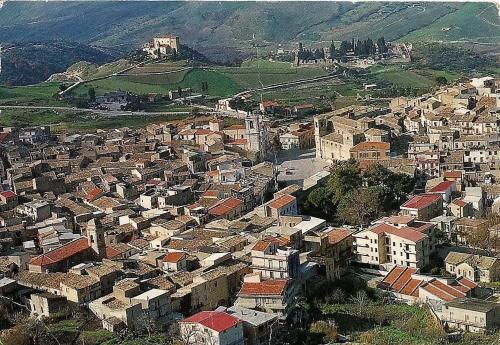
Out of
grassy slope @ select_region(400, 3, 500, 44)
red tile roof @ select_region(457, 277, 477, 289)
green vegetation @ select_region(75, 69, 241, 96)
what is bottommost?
red tile roof @ select_region(457, 277, 477, 289)

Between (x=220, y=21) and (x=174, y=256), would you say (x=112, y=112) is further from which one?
(x=220, y=21)

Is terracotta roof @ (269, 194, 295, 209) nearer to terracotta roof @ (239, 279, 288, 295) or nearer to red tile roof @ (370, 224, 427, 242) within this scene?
red tile roof @ (370, 224, 427, 242)

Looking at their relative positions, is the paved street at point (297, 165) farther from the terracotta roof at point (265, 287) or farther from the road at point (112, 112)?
the road at point (112, 112)

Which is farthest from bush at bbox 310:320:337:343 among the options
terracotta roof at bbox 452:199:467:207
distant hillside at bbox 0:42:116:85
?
distant hillside at bbox 0:42:116:85

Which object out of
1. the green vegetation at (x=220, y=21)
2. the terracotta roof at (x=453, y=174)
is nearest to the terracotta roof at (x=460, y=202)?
the terracotta roof at (x=453, y=174)

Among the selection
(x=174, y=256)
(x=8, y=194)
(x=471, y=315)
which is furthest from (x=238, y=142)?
(x=471, y=315)

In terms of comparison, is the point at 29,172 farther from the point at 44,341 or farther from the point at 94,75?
the point at 94,75
